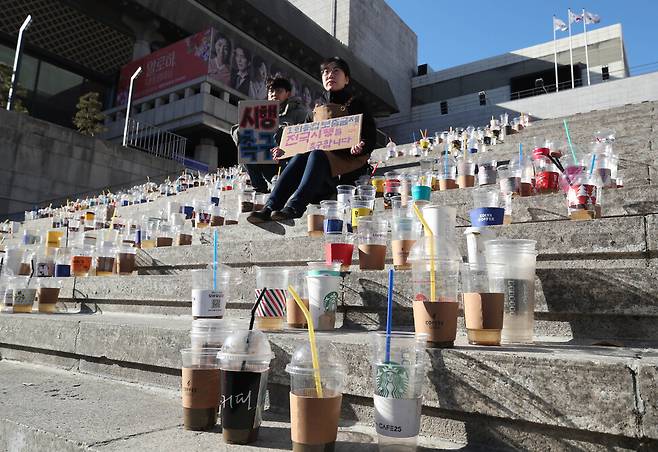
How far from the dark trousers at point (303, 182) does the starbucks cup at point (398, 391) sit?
10.8 feet

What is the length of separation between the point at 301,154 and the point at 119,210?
7.13 metres

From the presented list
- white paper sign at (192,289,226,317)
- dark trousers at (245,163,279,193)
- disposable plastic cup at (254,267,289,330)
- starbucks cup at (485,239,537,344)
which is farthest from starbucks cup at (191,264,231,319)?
dark trousers at (245,163,279,193)

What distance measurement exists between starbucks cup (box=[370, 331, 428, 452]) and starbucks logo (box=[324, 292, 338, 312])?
0.94 metres

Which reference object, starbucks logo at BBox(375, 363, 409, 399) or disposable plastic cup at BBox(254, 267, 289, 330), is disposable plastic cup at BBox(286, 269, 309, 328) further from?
starbucks logo at BBox(375, 363, 409, 399)

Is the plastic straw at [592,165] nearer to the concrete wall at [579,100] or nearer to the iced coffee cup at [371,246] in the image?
the iced coffee cup at [371,246]

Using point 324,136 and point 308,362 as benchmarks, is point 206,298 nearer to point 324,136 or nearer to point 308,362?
point 308,362

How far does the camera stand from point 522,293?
209 centimetres

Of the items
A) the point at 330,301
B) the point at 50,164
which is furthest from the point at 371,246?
the point at 50,164

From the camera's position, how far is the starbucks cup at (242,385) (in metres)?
1.82

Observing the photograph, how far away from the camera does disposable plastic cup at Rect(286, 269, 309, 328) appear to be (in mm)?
2770

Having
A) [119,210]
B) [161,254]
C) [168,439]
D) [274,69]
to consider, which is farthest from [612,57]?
[168,439]

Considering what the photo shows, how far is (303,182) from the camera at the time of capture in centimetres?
493

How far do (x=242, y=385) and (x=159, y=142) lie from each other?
22411mm

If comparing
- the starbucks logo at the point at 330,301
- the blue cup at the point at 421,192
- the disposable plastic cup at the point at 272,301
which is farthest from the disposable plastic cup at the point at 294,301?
the blue cup at the point at 421,192
